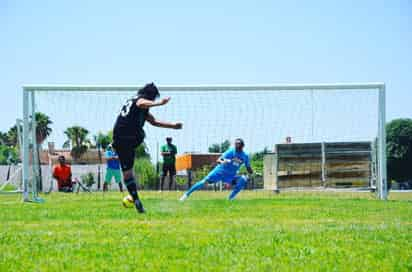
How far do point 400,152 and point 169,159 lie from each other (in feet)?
161

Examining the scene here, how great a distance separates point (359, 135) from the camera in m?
16.5

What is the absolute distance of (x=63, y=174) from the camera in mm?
18438

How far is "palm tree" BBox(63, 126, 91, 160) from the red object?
41.1 inches

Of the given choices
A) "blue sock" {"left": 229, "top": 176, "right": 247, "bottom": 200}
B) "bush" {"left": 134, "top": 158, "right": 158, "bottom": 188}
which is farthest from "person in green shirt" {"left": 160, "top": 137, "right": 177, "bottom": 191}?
"blue sock" {"left": 229, "top": 176, "right": 247, "bottom": 200}

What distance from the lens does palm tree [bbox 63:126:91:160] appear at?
16431mm

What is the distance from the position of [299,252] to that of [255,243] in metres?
0.60

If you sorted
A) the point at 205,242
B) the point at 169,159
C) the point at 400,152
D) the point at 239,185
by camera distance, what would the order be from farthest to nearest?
the point at 400,152, the point at 169,159, the point at 239,185, the point at 205,242

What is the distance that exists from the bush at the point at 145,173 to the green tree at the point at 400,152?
155ft

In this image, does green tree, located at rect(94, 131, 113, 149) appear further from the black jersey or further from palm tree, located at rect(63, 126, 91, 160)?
the black jersey

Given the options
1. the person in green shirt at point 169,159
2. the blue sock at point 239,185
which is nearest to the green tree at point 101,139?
the person in green shirt at point 169,159

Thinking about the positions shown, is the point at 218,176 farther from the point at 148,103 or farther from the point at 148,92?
the point at 148,103

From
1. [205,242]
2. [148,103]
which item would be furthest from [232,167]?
[205,242]

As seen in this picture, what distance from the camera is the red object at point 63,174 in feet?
59.5

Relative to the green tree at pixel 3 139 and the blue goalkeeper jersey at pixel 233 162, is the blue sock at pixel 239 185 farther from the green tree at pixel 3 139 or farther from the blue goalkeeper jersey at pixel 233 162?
the green tree at pixel 3 139
